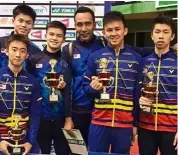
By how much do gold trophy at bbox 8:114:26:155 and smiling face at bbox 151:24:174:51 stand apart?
4.31ft

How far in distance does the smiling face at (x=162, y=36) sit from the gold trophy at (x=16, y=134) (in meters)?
1.31

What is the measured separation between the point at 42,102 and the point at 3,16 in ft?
7.02

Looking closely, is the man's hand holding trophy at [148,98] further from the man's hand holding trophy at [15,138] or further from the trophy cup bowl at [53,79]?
the man's hand holding trophy at [15,138]

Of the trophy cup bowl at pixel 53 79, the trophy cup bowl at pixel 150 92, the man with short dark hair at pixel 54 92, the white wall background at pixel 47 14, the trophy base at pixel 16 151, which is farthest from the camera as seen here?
the white wall background at pixel 47 14

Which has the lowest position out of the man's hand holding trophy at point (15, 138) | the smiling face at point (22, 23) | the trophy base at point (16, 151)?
the trophy base at point (16, 151)

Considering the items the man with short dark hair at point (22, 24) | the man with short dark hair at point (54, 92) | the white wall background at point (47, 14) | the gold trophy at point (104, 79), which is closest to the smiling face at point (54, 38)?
the man with short dark hair at point (54, 92)

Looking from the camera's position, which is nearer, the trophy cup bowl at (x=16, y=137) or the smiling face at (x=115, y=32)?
the trophy cup bowl at (x=16, y=137)

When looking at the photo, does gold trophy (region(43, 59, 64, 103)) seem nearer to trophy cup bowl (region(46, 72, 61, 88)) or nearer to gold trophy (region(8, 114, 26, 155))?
trophy cup bowl (region(46, 72, 61, 88))

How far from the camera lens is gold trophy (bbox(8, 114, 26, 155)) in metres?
3.18

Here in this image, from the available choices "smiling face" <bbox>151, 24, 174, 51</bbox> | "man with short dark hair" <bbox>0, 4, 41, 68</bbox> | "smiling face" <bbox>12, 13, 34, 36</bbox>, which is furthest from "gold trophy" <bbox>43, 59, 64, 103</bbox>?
"smiling face" <bbox>151, 24, 174, 51</bbox>

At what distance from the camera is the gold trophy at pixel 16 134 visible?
3176 millimetres

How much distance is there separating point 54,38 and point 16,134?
1024mm

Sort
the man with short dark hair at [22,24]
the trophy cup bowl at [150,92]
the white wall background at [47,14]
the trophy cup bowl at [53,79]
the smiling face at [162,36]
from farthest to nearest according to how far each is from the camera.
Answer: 1. the white wall background at [47,14]
2. the man with short dark hair at [22,24]
3. the trophy cup bowl at [53,79]
4. the smiling face at [162,36]
5. the trophy cup bowl at [150,92]

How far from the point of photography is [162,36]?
11.0 ft
